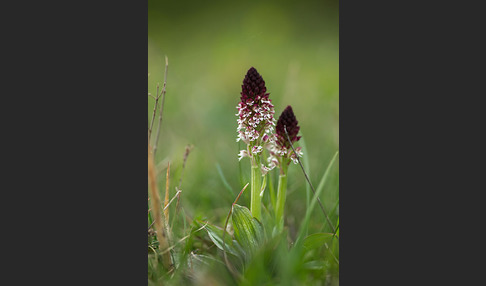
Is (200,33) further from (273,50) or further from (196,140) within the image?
(196,140)

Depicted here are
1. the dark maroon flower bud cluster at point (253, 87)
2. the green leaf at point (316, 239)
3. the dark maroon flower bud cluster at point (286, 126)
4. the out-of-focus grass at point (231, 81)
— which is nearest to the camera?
the green leaf at point (316, 239)

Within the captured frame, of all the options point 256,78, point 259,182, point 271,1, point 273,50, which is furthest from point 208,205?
point 271,1

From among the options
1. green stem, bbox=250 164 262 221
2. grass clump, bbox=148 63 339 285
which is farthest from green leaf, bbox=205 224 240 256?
green stem, bbox=250 164 262 221

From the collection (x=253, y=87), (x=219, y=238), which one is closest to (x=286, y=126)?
(x=253, y=87)

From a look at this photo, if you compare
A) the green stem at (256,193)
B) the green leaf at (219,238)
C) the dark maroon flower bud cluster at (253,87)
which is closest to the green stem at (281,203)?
the green stem at (256,193)

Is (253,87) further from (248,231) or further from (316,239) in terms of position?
(316,239)

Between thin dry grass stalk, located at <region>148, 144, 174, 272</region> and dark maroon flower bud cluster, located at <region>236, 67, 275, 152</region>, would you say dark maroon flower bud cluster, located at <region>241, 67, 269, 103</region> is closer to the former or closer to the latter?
dark maroon flower bud cluster, located at <region>236, 67, 275, 152</region>

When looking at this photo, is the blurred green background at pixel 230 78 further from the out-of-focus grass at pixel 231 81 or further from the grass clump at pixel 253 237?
the grass clump at pixel 253 237
